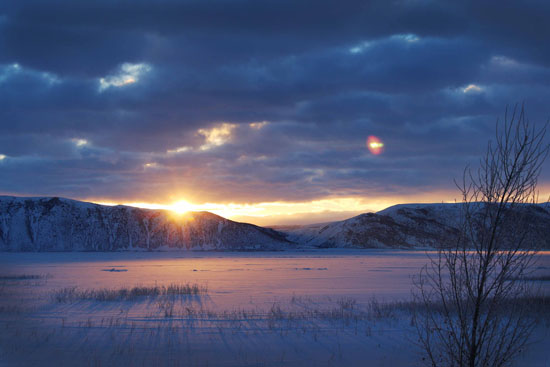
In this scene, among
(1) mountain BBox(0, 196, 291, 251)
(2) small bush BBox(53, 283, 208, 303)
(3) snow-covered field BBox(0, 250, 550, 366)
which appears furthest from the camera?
(1) mountain BBox(0, 196, 291, 251)

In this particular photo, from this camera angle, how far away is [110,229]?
13925 centimetres

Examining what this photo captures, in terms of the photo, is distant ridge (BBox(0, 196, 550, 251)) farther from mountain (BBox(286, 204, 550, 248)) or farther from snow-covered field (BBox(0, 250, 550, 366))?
snow-covered field (BBox(0, 250, 550, 366))

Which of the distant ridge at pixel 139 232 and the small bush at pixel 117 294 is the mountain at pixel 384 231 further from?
the small bush at pixel 117 294

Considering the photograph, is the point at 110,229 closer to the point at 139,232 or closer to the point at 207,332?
the point at 139,232

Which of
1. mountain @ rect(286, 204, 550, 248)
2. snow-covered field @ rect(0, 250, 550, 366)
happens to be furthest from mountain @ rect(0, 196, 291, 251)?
snow-covered field @ rect(0, 250, 550, 366)

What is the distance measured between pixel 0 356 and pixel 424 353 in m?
10.9

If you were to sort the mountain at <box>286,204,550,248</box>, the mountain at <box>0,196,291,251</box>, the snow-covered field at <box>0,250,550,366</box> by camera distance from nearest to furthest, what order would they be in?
the snow-covered field at <box>0,250,550,366</box>, the mountain at <box>0,196,291,251</box>, the mountain at <box>286,204,550,248</box>

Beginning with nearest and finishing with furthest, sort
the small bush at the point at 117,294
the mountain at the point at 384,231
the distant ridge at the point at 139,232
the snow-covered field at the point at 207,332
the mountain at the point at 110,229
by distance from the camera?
the snow-covered field at the point at 207,332 → the small bush at the point at 117,294 → the mountain at the point at 110,229 → the distant ridge at the point at 139,232 → the mountain at the point at 384,231

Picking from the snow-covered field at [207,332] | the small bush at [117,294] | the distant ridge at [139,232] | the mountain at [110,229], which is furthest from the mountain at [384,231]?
the snow-covered field at [207,332]

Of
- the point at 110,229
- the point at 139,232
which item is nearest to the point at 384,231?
the point at 139,232

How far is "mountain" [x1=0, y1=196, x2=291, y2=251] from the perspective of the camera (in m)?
129

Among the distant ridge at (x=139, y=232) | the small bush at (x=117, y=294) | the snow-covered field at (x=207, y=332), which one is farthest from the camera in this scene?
the distant ridge at (x=139, y=232)

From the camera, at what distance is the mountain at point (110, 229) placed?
129m

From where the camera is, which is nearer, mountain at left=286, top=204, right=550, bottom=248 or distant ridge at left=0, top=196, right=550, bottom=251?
distant ridge at left=0, top=196, right=550, bottom=251
